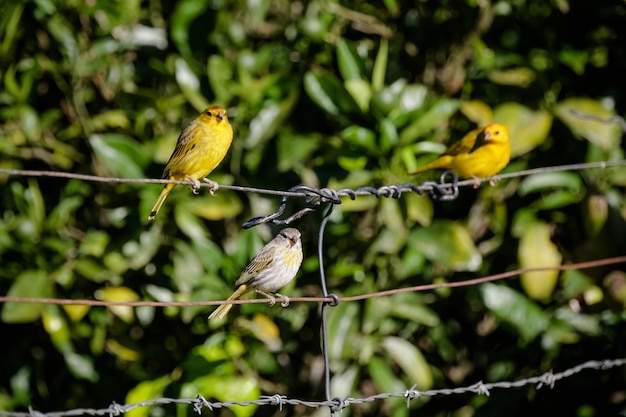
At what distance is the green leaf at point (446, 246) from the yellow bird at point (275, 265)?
863 mm

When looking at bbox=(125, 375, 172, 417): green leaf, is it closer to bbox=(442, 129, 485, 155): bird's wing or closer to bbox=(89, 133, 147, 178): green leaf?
bbox=(89, 133, 147, 178): green leaf

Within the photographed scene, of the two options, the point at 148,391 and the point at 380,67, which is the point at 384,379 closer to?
the point at 148,391

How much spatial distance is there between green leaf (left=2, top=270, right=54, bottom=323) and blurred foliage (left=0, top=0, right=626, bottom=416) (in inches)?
0.4

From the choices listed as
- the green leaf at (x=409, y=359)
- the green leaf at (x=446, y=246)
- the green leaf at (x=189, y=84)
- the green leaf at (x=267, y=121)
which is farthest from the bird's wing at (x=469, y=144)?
the green leaf at (x=189, y=84)

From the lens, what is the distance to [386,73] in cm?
429

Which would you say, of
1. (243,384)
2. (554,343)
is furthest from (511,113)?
(243,384)

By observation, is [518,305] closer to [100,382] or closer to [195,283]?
[195,283]

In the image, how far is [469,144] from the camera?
3.91 meters

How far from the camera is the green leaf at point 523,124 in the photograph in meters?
4.02

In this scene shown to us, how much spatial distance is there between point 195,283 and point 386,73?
1434mm

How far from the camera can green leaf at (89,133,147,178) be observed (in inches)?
148

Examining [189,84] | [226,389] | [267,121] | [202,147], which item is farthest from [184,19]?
[226,389]

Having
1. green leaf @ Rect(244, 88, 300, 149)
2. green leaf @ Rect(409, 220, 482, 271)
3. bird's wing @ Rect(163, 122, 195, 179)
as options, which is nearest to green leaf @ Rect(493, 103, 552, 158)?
green leaf @ Rect(409, 220, 482, 271)

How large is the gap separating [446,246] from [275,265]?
1.06 meters
